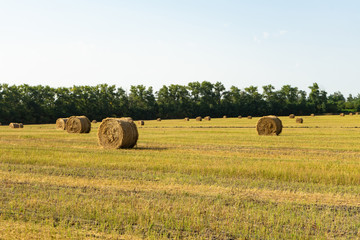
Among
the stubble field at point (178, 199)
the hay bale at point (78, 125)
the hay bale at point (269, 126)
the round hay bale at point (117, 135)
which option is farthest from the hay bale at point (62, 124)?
the stubble field at point (178, 199)

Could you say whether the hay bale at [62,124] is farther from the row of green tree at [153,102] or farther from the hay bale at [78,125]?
the row of green tree at [153,102]

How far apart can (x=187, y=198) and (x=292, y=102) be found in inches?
3756

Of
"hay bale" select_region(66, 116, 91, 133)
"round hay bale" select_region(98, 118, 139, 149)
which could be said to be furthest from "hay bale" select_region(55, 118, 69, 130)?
"round hay bale" select_region(98, 118, 139, 149)

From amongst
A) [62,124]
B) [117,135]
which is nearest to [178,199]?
[117,135]

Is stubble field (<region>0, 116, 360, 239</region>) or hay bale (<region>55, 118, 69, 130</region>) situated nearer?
stubble field (<region>0, 116, 360, 239</region>)

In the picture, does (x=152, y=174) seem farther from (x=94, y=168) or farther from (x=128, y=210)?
(x=128, y=210)

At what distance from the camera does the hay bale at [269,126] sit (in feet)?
91.5

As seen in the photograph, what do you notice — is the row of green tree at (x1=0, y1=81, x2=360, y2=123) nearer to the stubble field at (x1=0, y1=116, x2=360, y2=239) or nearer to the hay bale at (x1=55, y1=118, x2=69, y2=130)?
the hay bale at (x1=55, y1=118, x2=69, y2=130)

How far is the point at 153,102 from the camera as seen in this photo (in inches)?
3509

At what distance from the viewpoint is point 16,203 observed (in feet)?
25.0

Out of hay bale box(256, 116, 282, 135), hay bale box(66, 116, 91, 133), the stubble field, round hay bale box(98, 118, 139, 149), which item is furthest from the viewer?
hay bale box(66, 116, 91, 133)

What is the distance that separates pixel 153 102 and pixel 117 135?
230 feet

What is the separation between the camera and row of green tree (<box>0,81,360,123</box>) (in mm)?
72250

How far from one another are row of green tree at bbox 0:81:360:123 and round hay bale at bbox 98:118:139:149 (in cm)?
5320
